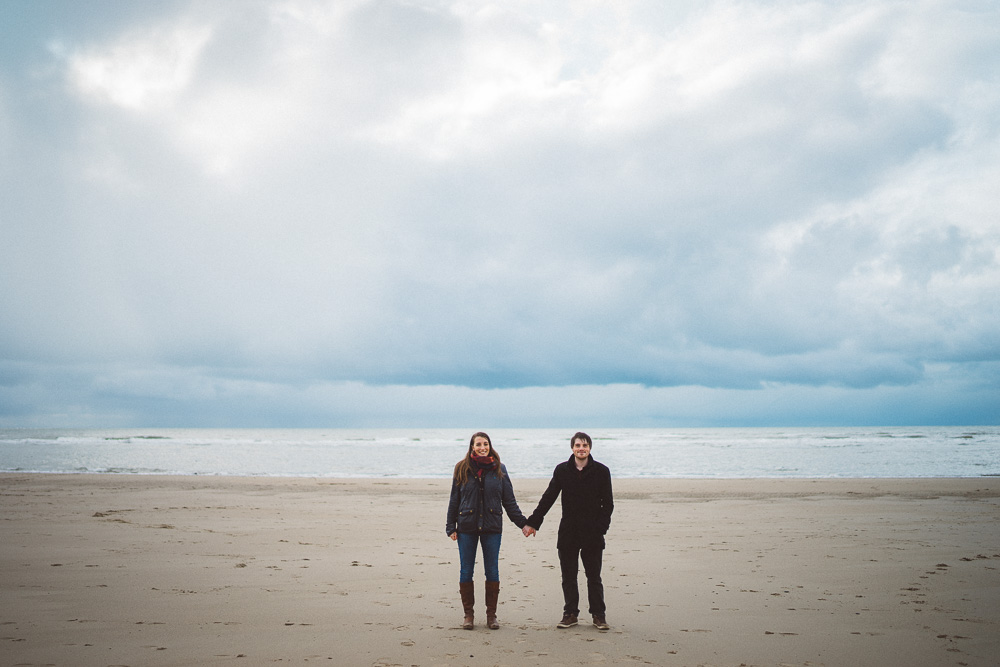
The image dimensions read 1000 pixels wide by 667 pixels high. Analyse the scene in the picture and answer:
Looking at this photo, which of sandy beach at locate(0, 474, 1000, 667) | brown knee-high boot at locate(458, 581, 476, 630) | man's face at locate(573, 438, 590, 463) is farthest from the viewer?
man's face at locate(573, 438, 590, 463)

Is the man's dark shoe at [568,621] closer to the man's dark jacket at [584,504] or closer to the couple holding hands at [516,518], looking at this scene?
the couple holding hands at [516,518]

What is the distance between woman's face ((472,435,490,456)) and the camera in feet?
21.9

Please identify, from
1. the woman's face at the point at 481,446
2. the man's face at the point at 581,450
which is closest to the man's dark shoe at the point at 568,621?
the man's face at the point at 581,450

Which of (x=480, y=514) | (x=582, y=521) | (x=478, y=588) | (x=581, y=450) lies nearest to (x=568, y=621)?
(x=582, y=521)

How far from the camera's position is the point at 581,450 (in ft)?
21.8

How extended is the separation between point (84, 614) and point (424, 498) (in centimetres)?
1315

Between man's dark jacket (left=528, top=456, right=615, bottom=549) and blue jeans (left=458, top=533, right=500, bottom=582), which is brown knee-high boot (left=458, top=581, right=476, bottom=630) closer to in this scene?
blue jeans (left=458, top=533, right=500, bottom=582)

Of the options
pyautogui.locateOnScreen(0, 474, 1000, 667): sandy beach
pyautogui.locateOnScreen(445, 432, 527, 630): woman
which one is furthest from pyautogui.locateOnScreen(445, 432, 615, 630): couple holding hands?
pyautogui.locateOnScreen(0, 474, 1000, 667): sandy beach

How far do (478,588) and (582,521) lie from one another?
2.88m

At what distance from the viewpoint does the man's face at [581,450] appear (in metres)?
6.66

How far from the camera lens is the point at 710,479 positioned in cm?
2692

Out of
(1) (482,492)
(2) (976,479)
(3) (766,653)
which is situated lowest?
(2) (976,479)

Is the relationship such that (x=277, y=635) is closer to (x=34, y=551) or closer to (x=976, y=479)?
(x=34, y=551)

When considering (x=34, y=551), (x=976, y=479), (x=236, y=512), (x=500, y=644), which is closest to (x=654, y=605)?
(x=500, y=644)
